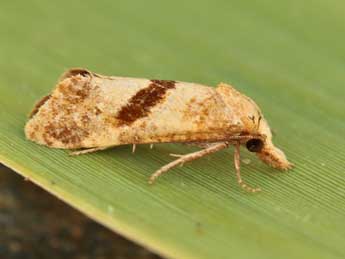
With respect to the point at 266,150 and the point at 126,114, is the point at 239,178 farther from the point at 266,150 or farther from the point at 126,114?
the point at 126,114

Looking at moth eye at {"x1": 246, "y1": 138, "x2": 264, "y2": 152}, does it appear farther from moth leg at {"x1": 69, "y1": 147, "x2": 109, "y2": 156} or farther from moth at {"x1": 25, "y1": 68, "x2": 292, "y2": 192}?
moth leg at {"x1": 69, "y1": 147, "x2": 109, "y2": 156}

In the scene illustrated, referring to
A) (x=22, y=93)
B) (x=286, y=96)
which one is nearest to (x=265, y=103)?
(x=286, y=96)

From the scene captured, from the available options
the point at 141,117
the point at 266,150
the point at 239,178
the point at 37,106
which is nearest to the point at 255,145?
the point at 266,150

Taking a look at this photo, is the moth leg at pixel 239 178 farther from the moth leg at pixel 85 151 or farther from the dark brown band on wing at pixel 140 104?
the moth leg at pixel 85 151

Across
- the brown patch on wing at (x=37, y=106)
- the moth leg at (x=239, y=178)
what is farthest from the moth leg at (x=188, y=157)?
the brown patch on wing at (x=37, y=106)

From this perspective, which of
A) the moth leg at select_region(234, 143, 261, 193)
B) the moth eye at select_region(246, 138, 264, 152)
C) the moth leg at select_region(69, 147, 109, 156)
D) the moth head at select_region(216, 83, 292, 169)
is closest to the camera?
the moth leg at select_region(234, 143, 261, 193)

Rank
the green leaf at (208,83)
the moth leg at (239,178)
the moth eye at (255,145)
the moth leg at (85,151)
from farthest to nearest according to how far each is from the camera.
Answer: the moth eye at (255,145) → the moth leg at (85,151) → the moth leg at (239,178) → the green leaf at (208,83)

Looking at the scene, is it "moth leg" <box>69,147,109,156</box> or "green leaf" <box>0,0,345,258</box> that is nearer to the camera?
"green leaf" <box>0,0,345,258</box>

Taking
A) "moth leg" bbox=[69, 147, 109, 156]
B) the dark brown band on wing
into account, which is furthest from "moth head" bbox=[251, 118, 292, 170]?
"moth leg" bbox=[69, 147, 109, 156]
